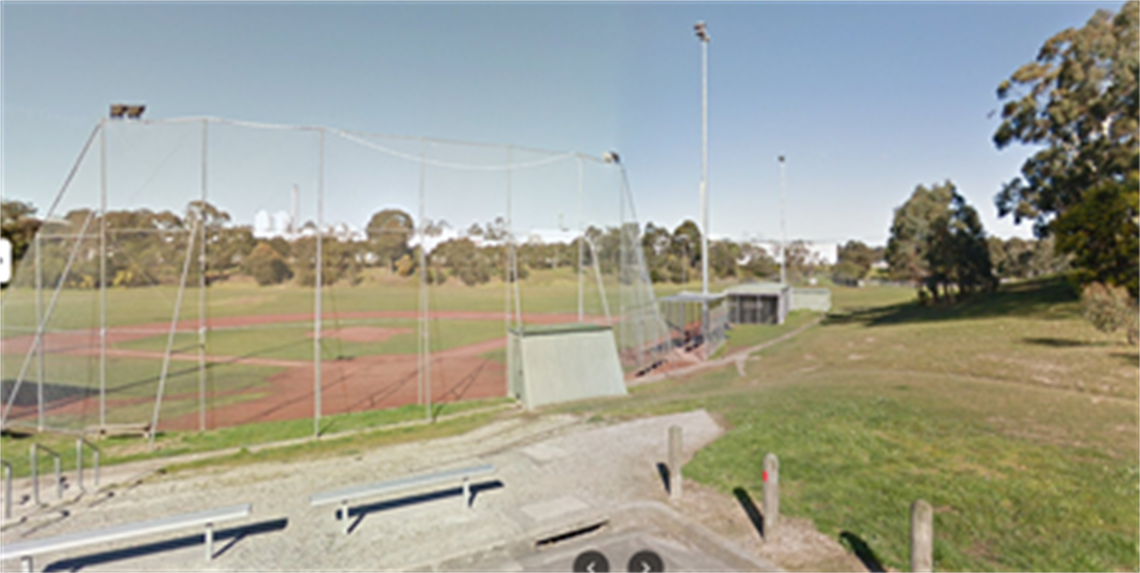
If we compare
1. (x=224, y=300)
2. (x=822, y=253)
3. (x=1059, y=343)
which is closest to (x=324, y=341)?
(x=224, y=300)

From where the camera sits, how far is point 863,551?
5711 millimetres

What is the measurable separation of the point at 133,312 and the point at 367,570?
1460 cm

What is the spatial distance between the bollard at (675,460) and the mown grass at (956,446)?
26.4 inches

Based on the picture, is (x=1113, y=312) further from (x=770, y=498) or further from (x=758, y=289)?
(x=758, y=289)

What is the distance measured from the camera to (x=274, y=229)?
48.7 feet

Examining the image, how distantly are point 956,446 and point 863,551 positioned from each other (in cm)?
400

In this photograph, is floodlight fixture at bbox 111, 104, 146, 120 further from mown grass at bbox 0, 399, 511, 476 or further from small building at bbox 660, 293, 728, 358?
small building at bbox 660, 293, 728, 358

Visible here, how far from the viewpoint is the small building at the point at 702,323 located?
25.4m

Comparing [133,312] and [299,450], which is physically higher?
[133,312]

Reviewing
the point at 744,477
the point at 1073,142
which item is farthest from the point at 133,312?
the point at 1073,142

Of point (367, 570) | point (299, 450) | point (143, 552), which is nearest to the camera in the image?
point (367, 570)

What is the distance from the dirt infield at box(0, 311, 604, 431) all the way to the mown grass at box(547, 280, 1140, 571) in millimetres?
6318

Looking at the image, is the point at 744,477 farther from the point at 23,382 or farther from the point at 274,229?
the point at 23,382

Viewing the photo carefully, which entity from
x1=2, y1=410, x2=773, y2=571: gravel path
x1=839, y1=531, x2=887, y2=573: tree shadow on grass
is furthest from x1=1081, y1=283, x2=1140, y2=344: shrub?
x1=839, y1=531, x2=887, y2=573: tree shadow on grass
